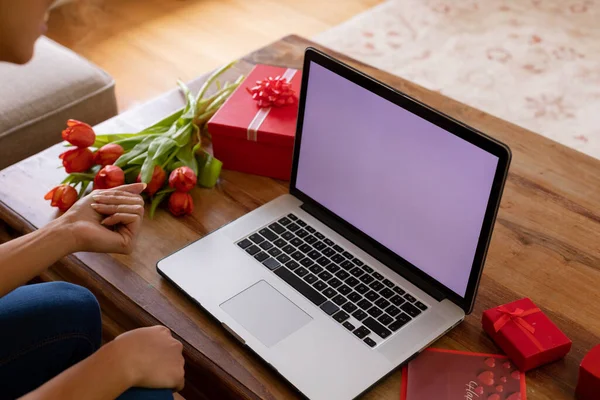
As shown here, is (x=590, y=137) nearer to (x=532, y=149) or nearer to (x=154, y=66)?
(x=532, y=149)

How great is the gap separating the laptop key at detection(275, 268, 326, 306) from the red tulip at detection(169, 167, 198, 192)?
0.25 meters

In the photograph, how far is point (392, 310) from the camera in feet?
3.58

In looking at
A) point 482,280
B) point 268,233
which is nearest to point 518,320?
point 482,280

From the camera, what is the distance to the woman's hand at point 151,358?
101 centimetres

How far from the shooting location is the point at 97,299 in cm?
129

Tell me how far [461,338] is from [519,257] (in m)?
0.22

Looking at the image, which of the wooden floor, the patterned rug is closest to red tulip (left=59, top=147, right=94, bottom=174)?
the wooden floor

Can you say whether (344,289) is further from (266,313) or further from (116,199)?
(116,199)

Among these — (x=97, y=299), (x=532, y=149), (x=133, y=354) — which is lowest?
(x=97, y=299)

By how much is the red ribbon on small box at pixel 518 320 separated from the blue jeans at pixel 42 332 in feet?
2.16

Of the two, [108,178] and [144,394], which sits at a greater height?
[108,178]

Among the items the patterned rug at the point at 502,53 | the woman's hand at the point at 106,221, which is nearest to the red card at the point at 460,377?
the woman's hand at the point at 106,221

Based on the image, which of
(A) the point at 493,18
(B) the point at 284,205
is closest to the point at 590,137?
(A) the point at 493,18

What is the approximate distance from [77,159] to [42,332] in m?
0.33
